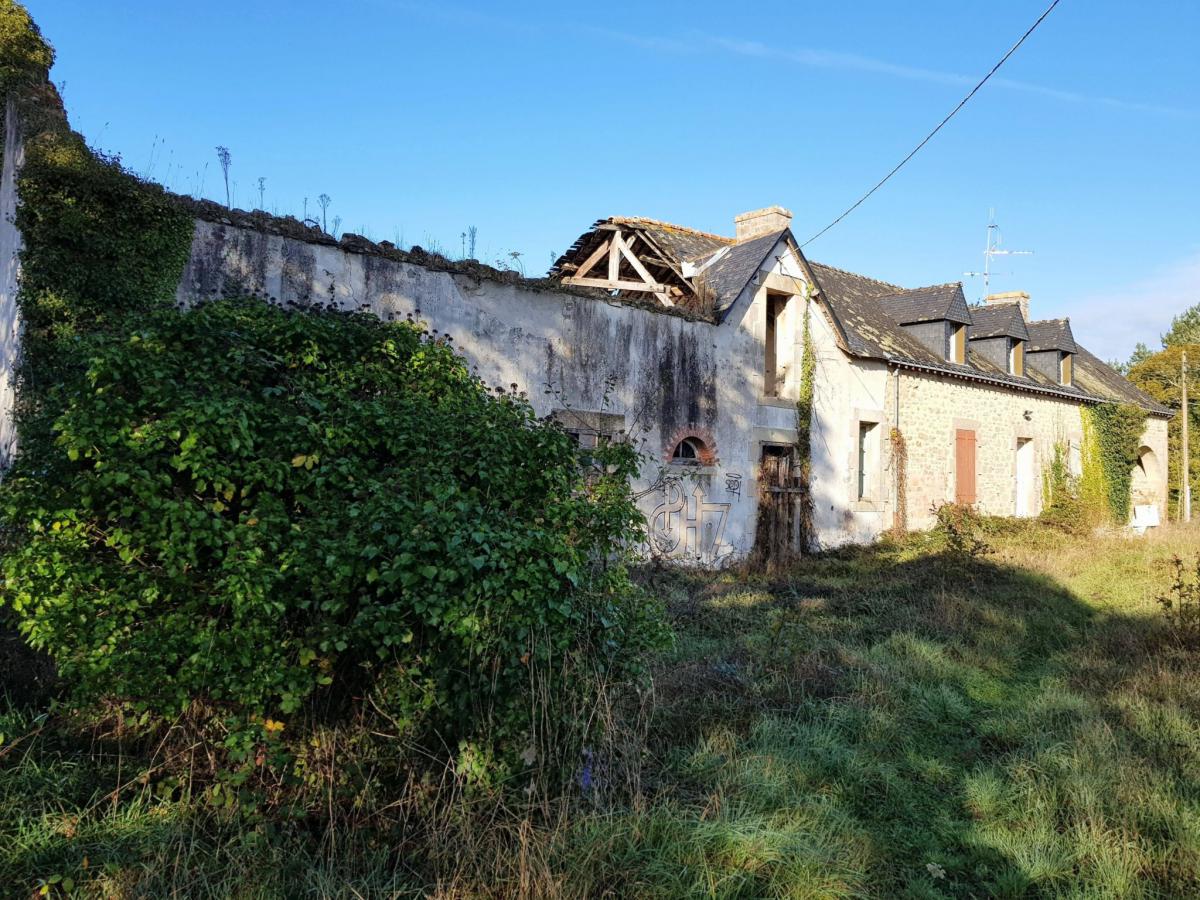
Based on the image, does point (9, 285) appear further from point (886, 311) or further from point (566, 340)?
point (886, 311)

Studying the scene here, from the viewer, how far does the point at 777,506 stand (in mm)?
13898

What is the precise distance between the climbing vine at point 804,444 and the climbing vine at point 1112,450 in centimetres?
1151

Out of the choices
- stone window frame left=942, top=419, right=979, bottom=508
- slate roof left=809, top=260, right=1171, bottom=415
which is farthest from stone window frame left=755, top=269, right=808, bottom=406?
stone window frame left=942, top=419, right=979, bottom=508

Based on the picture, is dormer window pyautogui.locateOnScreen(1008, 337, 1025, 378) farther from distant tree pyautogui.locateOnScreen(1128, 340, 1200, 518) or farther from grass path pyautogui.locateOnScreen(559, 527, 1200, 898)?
grass path pyautogui.locateOnScreen(559, 527, 1200, 898)

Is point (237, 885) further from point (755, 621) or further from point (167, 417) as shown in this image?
point (755, 621)

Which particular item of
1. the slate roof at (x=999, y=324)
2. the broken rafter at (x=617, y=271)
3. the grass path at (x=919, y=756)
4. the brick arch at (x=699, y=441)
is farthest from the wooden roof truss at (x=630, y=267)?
the slate roof at (x=999, y=324)

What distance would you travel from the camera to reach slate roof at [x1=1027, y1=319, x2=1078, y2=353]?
21562mm

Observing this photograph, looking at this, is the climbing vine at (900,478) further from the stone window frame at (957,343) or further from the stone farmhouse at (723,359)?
the stone window frame at (957,343)

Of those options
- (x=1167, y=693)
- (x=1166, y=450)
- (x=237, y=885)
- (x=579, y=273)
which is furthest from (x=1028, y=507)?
(x=237, y=885)

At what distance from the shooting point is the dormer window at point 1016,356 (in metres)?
20.0

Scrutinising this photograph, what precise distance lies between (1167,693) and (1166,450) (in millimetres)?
23385

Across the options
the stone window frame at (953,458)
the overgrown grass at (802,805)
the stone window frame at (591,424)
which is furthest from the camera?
the stone window frame at (953,458)

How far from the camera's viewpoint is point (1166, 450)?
2489 cm

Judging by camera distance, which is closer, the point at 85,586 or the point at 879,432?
the point at 85,586
